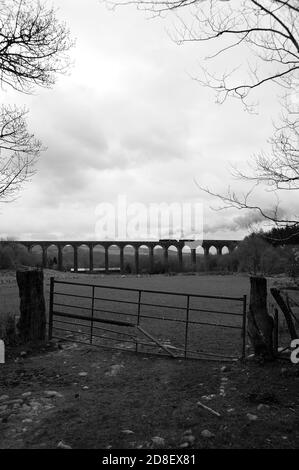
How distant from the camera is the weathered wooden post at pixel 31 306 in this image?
26.7ft

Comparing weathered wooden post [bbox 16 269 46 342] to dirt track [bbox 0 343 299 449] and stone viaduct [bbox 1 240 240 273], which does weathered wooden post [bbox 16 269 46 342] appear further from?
stone viaduct [bbox 1 240 240 273]

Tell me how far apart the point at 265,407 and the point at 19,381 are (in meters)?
3.66

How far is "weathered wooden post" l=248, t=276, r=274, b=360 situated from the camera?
6.14 metres

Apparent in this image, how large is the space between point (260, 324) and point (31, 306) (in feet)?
15.4

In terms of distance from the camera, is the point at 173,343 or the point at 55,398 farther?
the point at 173,343

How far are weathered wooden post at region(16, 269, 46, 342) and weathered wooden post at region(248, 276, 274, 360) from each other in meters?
4.40

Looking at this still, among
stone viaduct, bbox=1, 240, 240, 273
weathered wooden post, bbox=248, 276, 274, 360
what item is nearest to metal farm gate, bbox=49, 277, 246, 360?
weathered wooden post, bbox=248, 276, 274, 360

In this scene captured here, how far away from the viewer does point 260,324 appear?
6.26 m

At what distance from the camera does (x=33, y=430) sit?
4.22 m

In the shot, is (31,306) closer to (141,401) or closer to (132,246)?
(141,401)

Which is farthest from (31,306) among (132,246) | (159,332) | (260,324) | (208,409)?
(132,246)
